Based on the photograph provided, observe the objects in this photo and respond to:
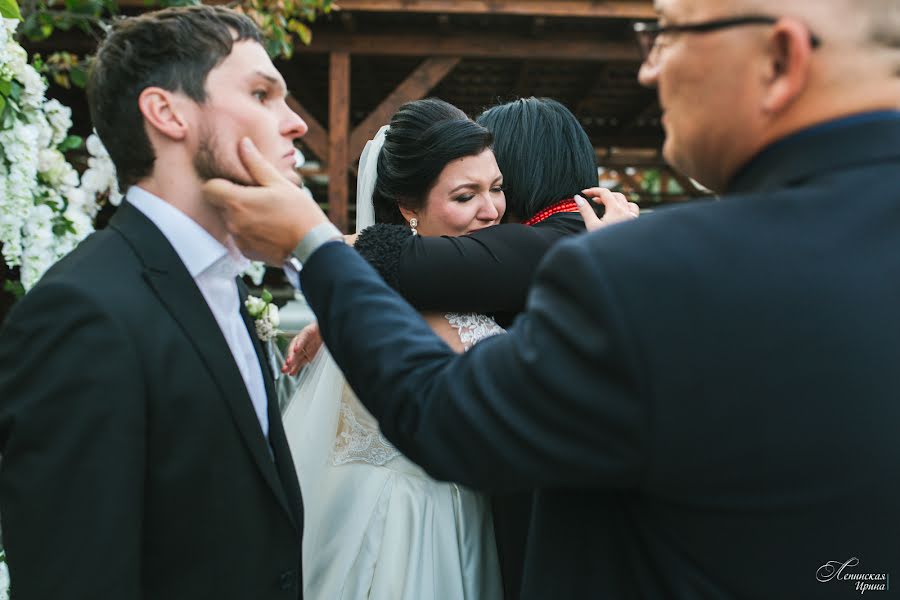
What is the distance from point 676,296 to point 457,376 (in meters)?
0.33

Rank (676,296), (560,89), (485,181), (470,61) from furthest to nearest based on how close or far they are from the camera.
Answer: (560,89) < (470,61) < (485,181) < (676,296)

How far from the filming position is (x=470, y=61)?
7.83m

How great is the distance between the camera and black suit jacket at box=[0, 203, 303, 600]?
1310 millimetres

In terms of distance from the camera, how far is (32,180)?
2.41 m

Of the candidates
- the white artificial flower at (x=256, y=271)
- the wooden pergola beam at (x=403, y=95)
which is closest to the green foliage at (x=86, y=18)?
the white artificial flower at (x=256, y=271)

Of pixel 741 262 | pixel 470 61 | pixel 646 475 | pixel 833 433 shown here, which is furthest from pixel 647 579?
pixel 470 61

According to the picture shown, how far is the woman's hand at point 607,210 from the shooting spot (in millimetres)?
2016

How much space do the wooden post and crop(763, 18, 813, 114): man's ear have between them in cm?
522

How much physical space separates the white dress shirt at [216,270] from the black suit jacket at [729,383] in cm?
70

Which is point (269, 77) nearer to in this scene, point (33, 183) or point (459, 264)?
point (459, 264)

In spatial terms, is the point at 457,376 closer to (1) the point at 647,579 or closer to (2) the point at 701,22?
(1) the point at 647,579

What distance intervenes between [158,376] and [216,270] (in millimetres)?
339

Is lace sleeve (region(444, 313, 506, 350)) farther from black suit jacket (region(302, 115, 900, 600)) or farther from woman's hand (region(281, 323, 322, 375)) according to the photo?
black suit jacket (region(302, 115, 900, 600))

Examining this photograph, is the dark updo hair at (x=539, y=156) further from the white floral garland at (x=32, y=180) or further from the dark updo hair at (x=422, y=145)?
Result: the white floral garland at (x=32, y=180)
